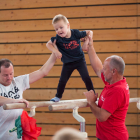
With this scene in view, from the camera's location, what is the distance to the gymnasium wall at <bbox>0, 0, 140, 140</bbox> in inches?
153

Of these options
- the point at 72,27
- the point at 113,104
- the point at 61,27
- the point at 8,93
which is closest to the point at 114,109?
the point at 113,104

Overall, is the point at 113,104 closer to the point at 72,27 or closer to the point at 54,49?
the point at 54,49

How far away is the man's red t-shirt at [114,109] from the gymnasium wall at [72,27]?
86.3 inches

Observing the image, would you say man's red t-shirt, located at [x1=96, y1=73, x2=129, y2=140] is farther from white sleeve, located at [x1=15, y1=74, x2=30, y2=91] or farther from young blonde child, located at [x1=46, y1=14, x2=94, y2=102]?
white sleeve, located at [x1=15, y1=74, x2=30, y2=91]

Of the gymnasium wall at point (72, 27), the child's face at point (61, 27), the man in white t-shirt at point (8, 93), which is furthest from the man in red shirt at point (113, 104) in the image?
the gymnasium wall at point (72, 27)

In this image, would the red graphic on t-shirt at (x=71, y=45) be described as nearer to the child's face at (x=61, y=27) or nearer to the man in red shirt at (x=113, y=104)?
the child's face at (x=61, y=27)

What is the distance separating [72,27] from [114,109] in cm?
270

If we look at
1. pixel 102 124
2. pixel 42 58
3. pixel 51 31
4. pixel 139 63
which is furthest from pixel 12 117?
pixel 139 63

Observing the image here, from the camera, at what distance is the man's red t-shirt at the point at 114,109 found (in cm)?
166

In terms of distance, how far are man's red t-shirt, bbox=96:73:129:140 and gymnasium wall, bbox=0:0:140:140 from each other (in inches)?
86.3

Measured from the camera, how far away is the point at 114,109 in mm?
1658

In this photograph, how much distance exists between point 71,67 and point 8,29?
8.27 ft

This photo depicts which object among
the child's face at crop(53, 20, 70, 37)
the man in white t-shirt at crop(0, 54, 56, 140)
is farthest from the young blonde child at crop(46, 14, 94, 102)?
the man in white t-shirt at crop(0, 54, 56, 140)

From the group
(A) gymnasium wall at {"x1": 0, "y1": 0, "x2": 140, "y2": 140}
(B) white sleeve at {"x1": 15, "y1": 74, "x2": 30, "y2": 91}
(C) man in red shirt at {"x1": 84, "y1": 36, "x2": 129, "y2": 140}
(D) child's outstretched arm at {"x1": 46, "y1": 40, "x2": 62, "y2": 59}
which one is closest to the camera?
(C) man in red shirt at {"x1": 84, "y1": 36, "x2": 129, "y2": 140}
